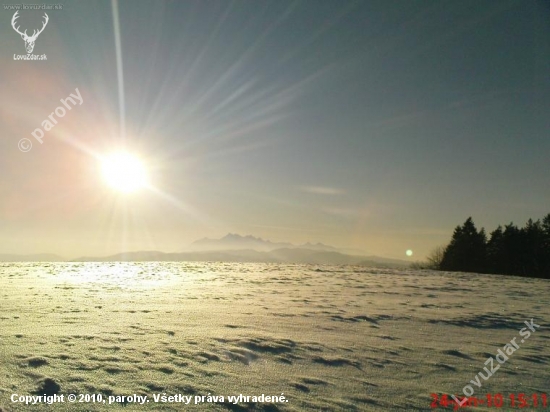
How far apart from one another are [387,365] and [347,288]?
9498 millimetres

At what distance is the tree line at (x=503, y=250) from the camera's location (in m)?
44.9

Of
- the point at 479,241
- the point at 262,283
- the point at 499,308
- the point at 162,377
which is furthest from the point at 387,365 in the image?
the point at 479,241

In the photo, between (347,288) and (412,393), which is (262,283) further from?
(412,393)

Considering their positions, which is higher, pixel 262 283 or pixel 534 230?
pixel 534 230

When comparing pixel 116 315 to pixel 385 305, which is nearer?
pixel 116 315

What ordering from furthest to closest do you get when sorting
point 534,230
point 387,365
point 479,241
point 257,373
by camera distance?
point 479,241 < point 534,230 < point 387,365 < point 257,373

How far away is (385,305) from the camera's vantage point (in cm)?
1137

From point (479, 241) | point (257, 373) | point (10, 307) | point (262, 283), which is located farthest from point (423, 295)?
point (479, 241)

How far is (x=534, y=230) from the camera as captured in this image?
45.6 m

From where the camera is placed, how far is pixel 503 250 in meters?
47.1

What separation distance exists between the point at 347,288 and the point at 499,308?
574 centimetres

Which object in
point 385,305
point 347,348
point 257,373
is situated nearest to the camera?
point 257,373

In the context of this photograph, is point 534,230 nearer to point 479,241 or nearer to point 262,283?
point 479,241

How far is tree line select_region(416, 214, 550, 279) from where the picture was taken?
44875 mm
